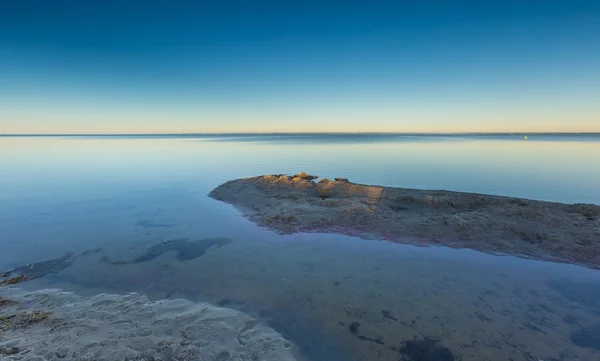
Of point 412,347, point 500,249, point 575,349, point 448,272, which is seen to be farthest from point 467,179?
point 412,347

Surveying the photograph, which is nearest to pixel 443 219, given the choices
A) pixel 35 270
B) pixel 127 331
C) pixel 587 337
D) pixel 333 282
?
pixel 587 337

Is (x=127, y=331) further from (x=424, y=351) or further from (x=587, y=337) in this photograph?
(x=587, y=337)

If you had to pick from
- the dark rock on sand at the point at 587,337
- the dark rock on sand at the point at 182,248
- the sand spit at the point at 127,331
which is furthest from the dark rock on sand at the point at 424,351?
the dark rock on sand at the point at 182,248

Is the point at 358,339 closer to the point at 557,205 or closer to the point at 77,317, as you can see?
the point at 77,317

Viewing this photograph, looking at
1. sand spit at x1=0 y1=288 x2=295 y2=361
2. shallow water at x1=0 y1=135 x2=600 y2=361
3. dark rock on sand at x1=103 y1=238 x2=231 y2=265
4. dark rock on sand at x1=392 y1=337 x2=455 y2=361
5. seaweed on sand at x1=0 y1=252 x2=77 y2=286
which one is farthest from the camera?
dark rock on sand at x1=103 y1=238 x2=231 y2=265

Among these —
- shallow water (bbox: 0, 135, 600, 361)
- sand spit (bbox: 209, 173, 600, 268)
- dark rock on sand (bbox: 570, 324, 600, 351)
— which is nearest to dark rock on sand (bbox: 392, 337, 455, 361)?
shallow water (bbox: 0, 135, 600, 361)

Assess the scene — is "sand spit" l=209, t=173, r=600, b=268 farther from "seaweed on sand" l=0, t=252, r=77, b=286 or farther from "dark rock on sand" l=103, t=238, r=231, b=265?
"seaweed on sand" l=0, t=252, r=77, b=286
